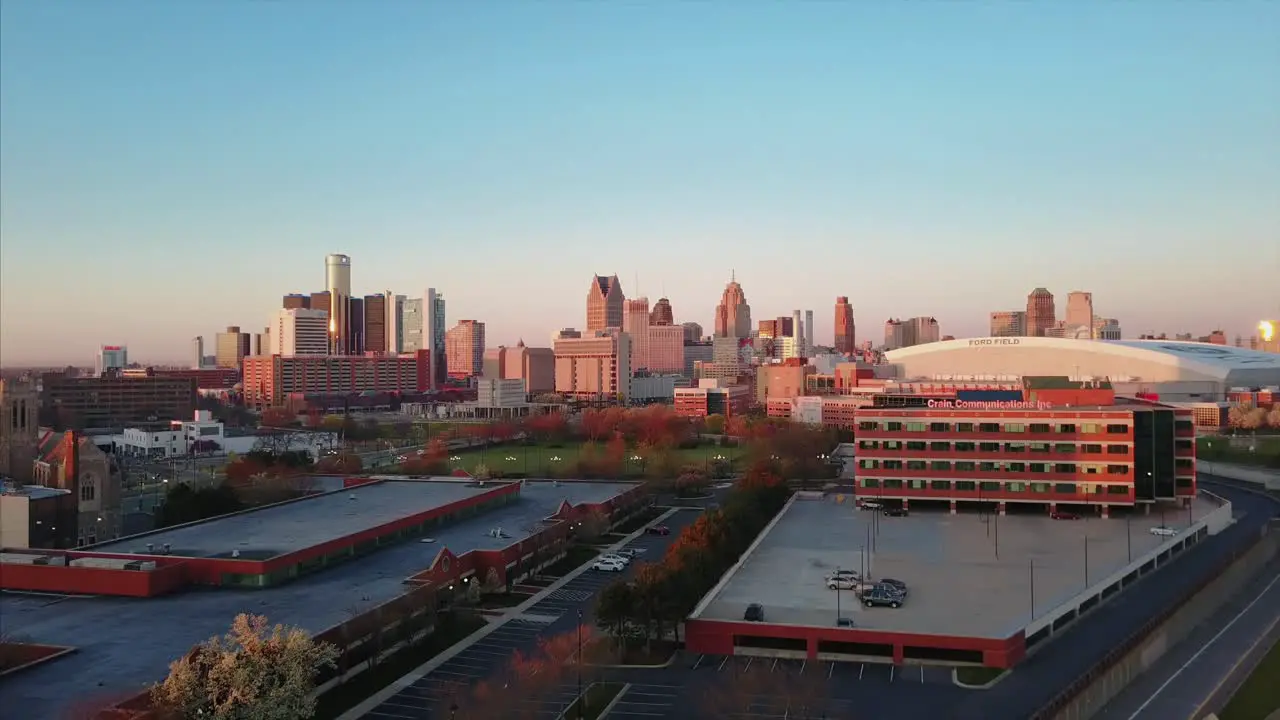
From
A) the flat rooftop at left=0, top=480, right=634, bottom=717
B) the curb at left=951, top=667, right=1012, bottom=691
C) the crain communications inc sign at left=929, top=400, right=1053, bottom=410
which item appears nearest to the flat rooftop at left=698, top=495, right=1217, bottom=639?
the curb at left=951, top=667, right=1012, bottom=691

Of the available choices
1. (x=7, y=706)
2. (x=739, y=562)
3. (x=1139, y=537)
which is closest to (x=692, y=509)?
(x=739, y=562)

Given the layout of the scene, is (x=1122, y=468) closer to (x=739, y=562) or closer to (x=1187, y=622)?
(x=1187, y=622)

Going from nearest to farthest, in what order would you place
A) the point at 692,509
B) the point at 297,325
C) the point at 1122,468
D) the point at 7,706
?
the point at 7,706, the point at 1122,468, the point at 692,509, the point at 297,325

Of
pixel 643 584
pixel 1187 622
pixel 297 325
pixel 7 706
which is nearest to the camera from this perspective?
pixel 7 706

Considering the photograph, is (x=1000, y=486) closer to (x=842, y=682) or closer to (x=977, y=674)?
(x=977, y=674)

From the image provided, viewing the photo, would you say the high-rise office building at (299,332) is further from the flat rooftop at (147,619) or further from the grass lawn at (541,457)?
the flat rooftop at (147,619)

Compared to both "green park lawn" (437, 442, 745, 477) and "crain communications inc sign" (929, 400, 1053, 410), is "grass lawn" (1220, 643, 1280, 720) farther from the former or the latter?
"green park lawn" (437, 442, 745, 477)

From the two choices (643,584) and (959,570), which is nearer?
(643,584)

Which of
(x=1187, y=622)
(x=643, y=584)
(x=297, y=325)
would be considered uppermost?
(x=297, y=325)
